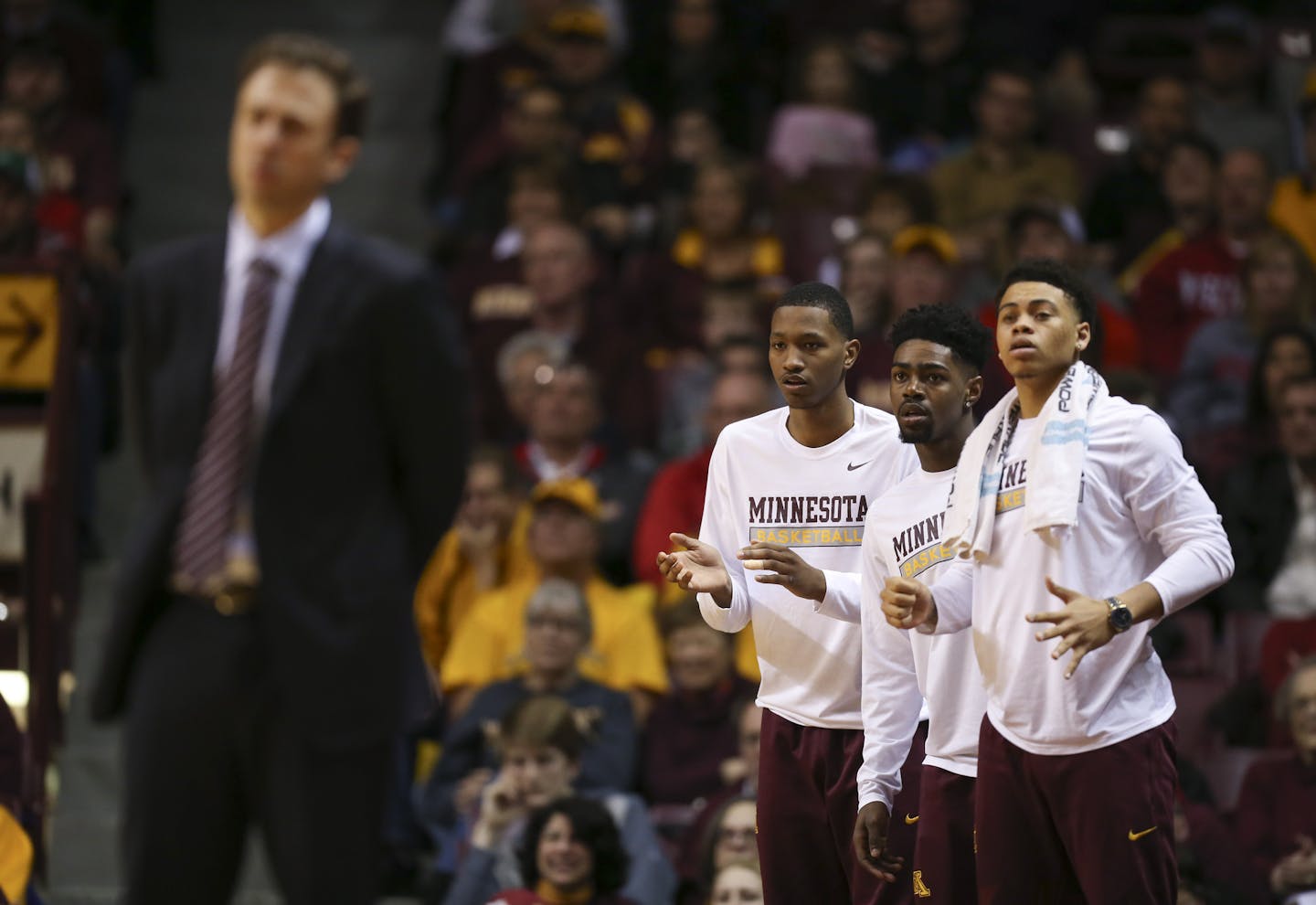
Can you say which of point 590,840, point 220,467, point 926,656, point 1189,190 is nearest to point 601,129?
point 1189,190

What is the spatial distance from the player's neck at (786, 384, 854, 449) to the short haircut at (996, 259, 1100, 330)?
21.0 inches

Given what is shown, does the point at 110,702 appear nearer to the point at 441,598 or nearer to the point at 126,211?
the point at 441,598

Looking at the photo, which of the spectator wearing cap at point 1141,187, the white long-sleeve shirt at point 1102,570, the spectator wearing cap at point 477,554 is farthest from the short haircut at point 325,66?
the spectator wearing cap at point 1141,187

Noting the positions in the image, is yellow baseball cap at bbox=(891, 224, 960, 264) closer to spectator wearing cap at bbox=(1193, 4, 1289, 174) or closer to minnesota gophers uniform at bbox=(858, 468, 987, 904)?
spectator wearing cap at bbox=(1193, 4, 1289, 174)

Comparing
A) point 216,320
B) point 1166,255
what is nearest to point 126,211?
point 1166,255

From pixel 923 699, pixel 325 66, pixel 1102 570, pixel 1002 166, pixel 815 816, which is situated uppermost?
pixel 1002 166

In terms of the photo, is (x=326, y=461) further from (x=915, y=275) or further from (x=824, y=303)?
(x=915, y=275)

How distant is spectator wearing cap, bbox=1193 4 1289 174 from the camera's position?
34.4 ft

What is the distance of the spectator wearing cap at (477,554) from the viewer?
780cm

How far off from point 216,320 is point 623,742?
379cm

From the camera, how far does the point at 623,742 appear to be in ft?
22.8

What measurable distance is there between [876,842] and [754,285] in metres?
5.08

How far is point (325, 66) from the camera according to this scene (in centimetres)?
352

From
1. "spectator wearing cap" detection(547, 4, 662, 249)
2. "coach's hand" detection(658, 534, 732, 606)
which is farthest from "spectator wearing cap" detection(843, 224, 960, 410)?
"coach's hand" detection(658, 534, 732, 606)
